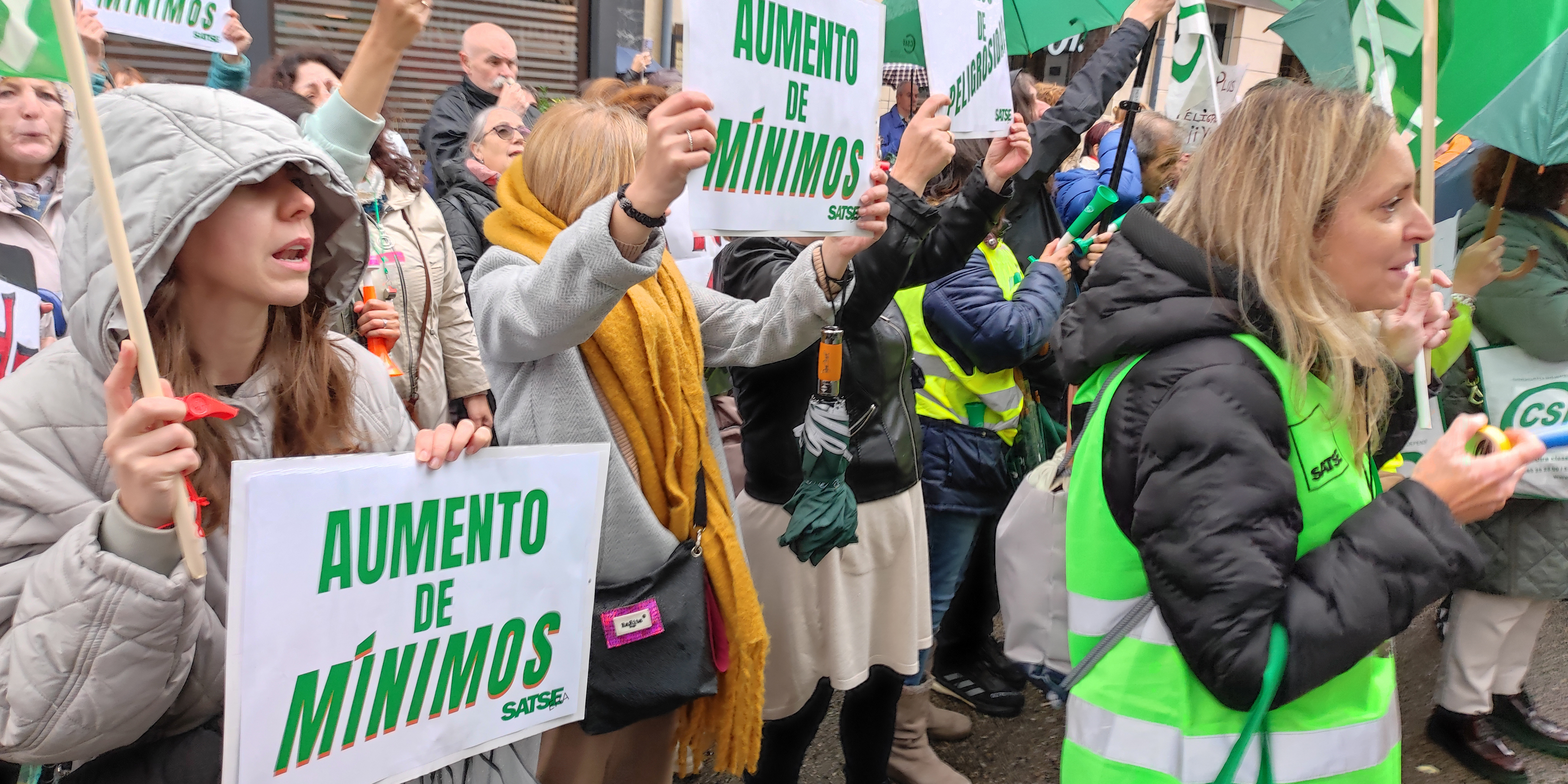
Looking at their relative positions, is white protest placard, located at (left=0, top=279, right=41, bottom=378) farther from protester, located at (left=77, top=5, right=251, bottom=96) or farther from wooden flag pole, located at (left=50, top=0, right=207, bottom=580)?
protester, located at (left=77, top=5, right=251, bottom=96)

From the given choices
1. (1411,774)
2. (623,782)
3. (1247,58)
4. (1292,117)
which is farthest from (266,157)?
(1247,58)

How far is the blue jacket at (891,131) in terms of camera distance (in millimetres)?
5371

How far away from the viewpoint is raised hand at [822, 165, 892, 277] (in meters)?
2.12

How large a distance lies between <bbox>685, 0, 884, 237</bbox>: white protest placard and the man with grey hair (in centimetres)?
292

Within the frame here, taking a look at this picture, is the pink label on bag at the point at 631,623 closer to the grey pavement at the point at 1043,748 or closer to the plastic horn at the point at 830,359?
the plastic horn at the point at 830,359

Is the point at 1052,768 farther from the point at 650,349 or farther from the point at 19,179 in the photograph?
the point at 19,179

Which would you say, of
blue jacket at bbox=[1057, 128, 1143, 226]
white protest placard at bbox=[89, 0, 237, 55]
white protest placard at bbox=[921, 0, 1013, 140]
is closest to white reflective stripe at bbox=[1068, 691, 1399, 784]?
white protest placard at bbox=[921, 0, 1013, 140]

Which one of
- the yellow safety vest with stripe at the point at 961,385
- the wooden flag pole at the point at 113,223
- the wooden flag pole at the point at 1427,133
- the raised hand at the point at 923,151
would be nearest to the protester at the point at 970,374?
the yellow safety vest with stripe at the point at 961,385

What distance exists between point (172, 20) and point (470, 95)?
1.42 meters

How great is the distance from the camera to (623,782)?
2139 mm

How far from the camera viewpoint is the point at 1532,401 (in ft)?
10.6

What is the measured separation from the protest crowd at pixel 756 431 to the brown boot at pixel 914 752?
276 millimetres

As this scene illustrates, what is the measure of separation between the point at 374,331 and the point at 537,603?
1521 mm

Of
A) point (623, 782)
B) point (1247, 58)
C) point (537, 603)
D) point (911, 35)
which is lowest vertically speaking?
point (623, 782)
